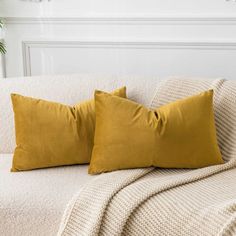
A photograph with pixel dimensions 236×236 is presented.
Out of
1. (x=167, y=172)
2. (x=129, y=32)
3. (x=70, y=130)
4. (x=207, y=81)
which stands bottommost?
(x=167, y=172)

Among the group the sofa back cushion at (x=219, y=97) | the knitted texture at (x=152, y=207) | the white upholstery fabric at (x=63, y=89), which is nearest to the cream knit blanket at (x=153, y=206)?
the knitted texture at (x=152, y=207)

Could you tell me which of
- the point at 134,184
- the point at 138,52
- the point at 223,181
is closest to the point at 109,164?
the point at 134,184

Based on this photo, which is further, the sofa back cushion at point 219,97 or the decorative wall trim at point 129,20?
the decorative wall trim at point 129,20

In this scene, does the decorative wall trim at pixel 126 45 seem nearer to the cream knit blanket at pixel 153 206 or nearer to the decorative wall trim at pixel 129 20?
the decorative wall trim at pixel 129 20

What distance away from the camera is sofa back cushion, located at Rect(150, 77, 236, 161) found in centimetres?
211

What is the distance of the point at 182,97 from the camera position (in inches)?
87.5

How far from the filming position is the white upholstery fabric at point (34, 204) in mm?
1764

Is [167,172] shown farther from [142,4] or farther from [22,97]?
[142,4]

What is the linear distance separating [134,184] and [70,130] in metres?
0.43

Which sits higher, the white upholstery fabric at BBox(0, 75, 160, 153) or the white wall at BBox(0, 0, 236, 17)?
the white wall at BBox(0, 0, 236, 17)

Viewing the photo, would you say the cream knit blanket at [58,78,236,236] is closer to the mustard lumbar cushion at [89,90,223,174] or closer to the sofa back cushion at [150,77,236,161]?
the mustard lumbar cushion at [89,90,223,174]

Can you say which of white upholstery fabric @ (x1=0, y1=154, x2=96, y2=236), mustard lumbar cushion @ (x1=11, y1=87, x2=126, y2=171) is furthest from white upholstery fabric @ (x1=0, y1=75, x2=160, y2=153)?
white upholstery fabric @ (x1=0, y1=154, x2=96, y2=236)

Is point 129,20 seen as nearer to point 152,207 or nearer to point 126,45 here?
point 126,45

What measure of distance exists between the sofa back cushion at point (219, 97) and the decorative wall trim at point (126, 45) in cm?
49
